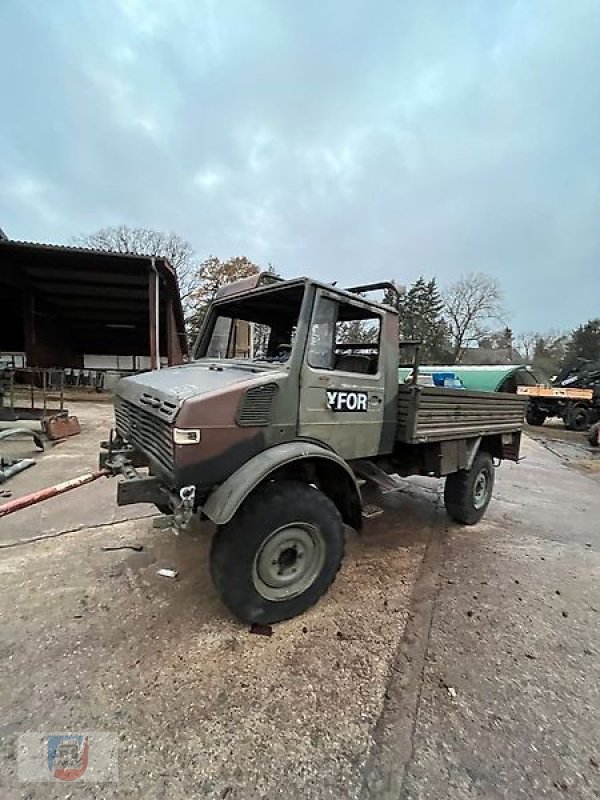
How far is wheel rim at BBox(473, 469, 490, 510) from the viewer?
14.3ft

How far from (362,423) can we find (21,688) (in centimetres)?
241

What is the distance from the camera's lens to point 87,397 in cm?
1400

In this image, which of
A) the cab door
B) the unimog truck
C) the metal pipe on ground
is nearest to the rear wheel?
the unimog truck

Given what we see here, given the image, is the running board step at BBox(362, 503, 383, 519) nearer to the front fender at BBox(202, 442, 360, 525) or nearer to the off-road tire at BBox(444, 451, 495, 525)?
the front fender at BBox(202, 442, 360, 525)

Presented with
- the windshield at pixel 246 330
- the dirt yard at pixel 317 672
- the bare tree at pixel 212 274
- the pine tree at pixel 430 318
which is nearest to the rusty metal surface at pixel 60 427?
the dirt yard at pixel 317 672

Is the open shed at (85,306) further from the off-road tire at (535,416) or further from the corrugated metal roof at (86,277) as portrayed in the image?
the off-road tire at (535,416)

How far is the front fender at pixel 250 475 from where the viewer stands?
7.03ft

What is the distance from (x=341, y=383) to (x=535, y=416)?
14.9 meters

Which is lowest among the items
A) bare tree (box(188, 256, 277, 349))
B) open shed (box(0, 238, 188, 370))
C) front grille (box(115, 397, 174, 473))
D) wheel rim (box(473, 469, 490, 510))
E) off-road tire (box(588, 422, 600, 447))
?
off-road tire (box(588, 422, 600, 447))

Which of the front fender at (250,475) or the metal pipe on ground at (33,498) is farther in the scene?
the metal pipe on ground at (33,498)

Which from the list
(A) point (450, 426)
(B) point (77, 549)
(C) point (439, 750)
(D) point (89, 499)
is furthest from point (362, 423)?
(D) point (89, 499)

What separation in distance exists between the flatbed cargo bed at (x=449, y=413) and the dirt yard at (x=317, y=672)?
1078mm

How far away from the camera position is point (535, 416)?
598 inches

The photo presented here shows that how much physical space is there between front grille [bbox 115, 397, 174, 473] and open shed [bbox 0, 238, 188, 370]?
6513 mm
